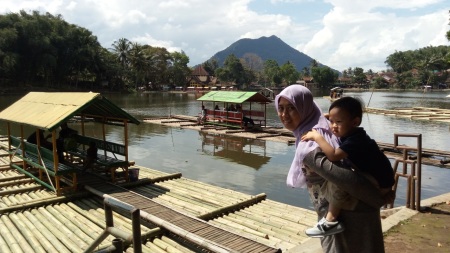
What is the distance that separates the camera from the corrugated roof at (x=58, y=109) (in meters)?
8.20

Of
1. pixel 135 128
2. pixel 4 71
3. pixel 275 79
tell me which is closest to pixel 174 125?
pixel 135 128

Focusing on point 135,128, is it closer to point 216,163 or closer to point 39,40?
point 216,163

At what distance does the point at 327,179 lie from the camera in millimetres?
2184

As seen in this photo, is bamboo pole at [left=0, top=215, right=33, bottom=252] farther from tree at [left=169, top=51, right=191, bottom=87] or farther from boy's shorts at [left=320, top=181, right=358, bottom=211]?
tree at [left=169, top=51, right=191, bottom=87]

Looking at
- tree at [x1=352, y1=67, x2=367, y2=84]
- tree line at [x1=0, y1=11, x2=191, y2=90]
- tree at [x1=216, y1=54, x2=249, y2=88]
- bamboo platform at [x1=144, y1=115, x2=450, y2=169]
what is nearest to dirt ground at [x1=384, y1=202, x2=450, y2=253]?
bamboo platform at [x1=144, y1=115, x2=450, y2=169]

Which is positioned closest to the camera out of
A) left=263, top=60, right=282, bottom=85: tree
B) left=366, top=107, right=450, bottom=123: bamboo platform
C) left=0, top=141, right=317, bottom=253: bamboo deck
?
left=0, top=141, right=317, bottom=253: bamboo deck

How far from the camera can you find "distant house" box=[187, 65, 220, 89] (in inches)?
4072

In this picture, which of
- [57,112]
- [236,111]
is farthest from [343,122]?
[236,111]

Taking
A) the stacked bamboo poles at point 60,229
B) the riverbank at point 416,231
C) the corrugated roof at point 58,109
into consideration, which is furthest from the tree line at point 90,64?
the stacked bamboo poles at point 60,229

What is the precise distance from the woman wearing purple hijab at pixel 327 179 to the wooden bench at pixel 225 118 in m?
19.8

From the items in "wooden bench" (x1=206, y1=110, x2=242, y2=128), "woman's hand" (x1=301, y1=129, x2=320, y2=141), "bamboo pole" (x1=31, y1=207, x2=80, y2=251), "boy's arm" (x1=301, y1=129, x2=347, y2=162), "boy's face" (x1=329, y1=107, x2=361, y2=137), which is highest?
"boy's face" (x1=329, y1=107, x2=361, y2=137)

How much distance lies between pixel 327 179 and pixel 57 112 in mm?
7855

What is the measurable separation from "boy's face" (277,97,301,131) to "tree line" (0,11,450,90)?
3160 cm

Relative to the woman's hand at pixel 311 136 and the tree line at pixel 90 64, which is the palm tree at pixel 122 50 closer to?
the tree line at pixel 90 64
